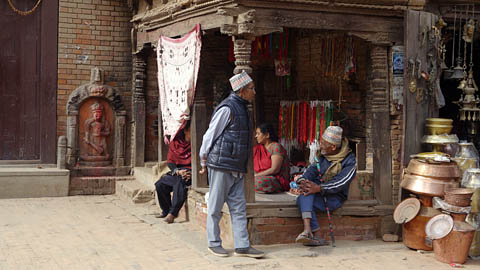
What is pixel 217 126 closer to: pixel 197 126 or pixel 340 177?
pixel 197 126

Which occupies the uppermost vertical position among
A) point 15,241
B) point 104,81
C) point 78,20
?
point 78,20

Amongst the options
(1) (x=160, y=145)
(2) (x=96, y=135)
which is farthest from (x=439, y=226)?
(2) (x=96, y=135)

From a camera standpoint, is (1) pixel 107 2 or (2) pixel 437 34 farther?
(1) pixel 107 2

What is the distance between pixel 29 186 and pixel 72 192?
0.73 metres

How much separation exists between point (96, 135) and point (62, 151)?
656 mm

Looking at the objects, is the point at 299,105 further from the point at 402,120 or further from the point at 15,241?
the point at 15,241

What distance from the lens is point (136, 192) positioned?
31.6ft

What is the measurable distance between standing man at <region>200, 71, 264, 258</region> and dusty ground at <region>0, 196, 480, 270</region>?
0.22m

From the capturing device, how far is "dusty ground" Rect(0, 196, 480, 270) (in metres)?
6.17

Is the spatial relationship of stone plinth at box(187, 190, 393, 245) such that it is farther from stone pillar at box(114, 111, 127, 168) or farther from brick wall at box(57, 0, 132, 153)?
brick wall at box(57, 0, 132, 153)

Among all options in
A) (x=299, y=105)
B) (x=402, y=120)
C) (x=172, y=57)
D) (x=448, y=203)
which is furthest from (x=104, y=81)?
(x=448, y=203)

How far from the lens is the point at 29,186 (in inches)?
395

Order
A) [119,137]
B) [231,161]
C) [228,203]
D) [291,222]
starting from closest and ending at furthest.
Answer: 1. [231,161]
2. [228,203]
3. [291,222]
4. [119,137]

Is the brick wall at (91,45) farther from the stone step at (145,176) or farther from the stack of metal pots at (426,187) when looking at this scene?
the stack of metal pots at (426,187)
